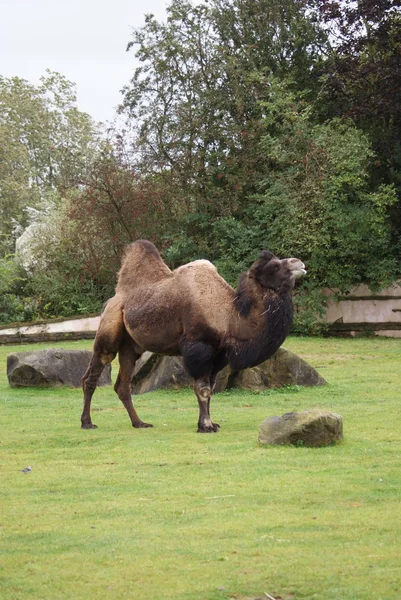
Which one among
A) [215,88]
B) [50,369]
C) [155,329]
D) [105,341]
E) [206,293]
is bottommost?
[50,369]

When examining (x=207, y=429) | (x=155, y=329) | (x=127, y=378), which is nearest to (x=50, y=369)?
(x=127, y=378)

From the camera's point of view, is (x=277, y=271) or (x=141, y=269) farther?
(x=141, y=269)

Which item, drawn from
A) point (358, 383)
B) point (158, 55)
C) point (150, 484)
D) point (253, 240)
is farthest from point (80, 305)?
point (150, 484)

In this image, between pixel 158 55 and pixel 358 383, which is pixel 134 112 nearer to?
pixel 158 55

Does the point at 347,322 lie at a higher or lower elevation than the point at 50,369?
lower

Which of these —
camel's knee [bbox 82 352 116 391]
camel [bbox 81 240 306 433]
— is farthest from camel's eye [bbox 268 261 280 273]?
camel's knee [bbox 82 352 116 391]

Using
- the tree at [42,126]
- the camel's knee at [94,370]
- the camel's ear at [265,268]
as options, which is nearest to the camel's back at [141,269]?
the camel's knee at [94,370]

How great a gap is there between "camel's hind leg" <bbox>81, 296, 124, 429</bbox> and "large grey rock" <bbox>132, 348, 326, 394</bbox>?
9.70 feet

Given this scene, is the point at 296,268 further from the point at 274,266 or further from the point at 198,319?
the point at 198,319

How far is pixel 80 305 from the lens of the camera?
29203 mm

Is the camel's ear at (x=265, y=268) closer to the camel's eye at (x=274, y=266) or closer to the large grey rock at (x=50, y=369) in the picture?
the camel's eye at (x=274, y=266)

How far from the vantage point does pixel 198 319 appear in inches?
435

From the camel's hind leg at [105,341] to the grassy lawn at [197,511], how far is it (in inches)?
19.5

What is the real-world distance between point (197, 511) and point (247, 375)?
7834mm
